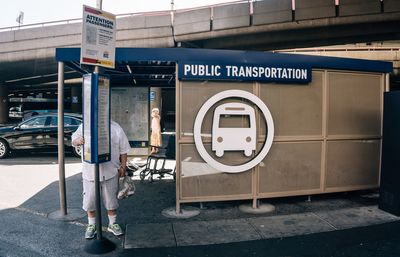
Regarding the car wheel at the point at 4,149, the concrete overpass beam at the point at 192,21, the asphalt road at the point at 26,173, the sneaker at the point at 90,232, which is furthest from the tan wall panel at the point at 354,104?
the concrete overpass beam at the point at 192,21

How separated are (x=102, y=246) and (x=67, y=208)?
2116 millimetres

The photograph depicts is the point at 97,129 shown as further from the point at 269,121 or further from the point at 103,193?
the point at 269,121

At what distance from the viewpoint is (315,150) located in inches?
245

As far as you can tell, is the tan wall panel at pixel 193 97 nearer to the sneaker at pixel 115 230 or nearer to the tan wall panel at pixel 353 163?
the sneaker at pixel 115 230

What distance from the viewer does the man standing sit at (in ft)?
15.0

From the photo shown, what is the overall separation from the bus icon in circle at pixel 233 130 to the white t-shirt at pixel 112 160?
65.1 inches

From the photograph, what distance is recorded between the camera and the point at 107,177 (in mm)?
4602

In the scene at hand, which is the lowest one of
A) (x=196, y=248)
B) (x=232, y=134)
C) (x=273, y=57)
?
(x=196, y=248)

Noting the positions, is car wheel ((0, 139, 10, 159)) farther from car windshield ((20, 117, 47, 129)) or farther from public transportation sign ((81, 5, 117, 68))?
public transportation sign ((81, 5, 117, 68))

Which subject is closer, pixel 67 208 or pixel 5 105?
pixel 67 208

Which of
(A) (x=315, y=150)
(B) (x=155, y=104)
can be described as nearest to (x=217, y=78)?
(A) (x=315, y=150)

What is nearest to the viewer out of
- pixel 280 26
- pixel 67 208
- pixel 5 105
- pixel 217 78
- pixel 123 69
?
pixel 217 78

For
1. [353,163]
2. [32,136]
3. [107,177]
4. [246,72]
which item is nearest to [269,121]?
[246,72]

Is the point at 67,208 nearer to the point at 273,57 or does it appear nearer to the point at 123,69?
the point at 123,69
